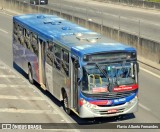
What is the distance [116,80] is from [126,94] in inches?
24.0

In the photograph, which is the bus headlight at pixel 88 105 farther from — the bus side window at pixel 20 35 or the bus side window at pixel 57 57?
the bus side window at pixel 20 35

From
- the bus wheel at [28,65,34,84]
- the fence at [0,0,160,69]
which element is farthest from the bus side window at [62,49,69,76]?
the fence at [0,0,160,69]

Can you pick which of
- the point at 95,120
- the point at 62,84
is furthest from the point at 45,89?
the point at 95,120

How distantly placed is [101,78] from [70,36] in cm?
301

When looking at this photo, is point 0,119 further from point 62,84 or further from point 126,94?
point 126,94

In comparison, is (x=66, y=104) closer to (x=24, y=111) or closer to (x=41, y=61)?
(x=24, y=111)

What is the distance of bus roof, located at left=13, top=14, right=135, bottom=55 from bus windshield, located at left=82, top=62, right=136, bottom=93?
530 millimetres

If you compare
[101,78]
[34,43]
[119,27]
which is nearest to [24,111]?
[101,78]

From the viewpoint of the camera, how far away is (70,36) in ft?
54.6

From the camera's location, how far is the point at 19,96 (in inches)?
713

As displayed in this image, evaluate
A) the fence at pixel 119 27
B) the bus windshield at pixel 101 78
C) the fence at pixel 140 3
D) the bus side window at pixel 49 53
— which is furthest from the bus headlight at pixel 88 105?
the fence at pixel 140 3

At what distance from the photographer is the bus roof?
48.2 feet

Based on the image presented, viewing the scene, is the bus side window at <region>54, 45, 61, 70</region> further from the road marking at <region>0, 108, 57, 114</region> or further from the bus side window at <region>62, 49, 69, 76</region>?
the road marking at <region>0, 108, 57, 114</region>

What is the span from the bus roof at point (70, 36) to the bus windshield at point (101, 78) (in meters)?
0.53
